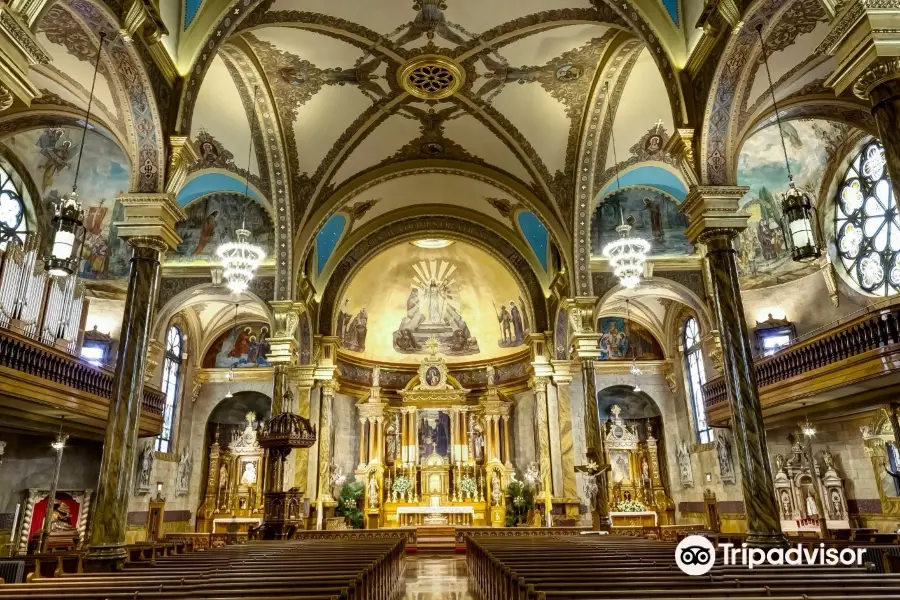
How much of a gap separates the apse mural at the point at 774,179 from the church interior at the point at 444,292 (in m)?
0.09

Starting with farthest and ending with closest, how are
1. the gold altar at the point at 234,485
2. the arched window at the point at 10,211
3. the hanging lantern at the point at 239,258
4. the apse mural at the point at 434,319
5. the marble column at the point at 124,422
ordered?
the apse mural at the point at 434,319, the gold altar at the point at 234,485, the arched window at the point at 10,211, the hanging lantern at the point at 239,258, the marble column at the point at 124,422

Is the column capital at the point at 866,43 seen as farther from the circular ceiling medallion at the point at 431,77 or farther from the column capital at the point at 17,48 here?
the circular ceiling medallion at the point at 431,77

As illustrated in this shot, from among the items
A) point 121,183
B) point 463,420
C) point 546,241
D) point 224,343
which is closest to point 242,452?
point 224,343

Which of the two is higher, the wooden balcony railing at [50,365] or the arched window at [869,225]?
the arched window at [869,225]

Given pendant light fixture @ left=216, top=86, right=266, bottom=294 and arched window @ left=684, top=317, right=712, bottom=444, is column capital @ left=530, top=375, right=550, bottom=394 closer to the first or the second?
arched window @ left=684, top=317, right=712, bottom=444

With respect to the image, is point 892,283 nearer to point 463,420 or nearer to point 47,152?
point 463,420

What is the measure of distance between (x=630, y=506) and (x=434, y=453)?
760cm

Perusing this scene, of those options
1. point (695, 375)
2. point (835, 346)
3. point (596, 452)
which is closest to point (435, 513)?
point (596, 452)

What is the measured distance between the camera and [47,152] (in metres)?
15.4

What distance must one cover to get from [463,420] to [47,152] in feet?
53.5

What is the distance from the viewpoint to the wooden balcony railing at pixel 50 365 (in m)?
11.6

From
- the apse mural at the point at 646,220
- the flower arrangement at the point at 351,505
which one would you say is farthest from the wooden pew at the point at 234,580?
the flower arrangement at the point at 351,505

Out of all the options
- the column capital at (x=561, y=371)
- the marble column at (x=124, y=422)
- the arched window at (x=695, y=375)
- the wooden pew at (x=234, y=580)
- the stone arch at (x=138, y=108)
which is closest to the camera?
the wooden pew at (x=234, y=580)

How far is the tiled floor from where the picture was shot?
952cm
